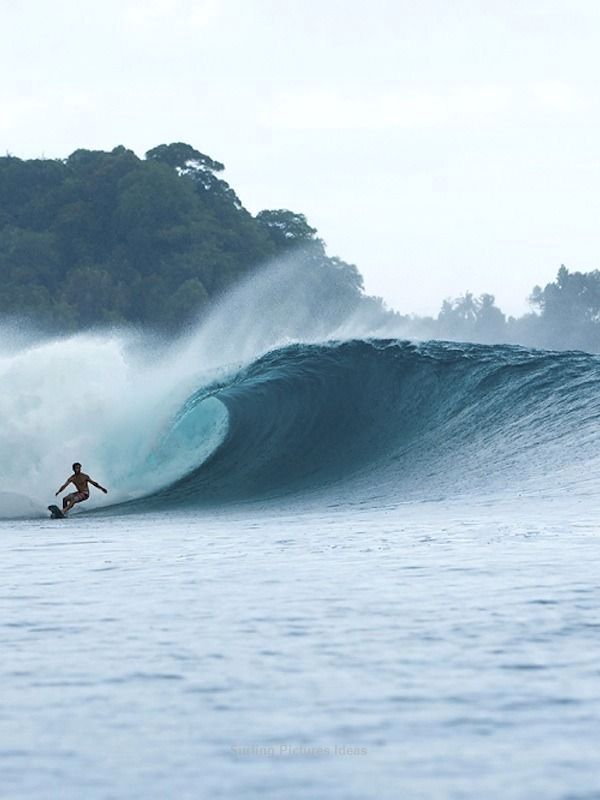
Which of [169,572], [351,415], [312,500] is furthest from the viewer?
[351,415]

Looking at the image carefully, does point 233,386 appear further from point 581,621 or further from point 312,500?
point 581,621

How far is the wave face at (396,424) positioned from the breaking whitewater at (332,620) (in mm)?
85

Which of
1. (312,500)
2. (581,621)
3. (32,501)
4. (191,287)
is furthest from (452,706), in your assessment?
(191,287)

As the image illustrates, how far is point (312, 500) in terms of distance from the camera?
17.3 meters

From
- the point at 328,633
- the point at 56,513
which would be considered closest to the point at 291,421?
the point at 56,513

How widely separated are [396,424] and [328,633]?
49.6 ft

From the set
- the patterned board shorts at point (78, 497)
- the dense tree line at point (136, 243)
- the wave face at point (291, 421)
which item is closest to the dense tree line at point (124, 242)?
the dense tree line at point (136, 243)

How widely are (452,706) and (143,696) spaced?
127 centimetres

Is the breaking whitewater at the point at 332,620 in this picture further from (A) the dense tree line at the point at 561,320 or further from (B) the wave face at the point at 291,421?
(A) the dense tree line at the point at 561,320

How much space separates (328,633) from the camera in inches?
274

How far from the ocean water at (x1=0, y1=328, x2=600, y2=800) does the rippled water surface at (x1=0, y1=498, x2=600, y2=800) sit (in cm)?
1

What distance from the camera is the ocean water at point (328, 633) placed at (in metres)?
4.94

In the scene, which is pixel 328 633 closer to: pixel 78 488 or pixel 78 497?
pixel 78 488

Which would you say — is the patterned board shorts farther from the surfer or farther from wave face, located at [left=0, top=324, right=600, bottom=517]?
wave face, located at [left=0, top=324, right=600, bottom=517]
